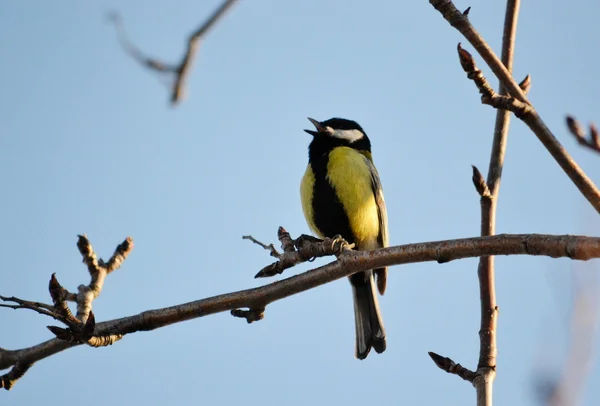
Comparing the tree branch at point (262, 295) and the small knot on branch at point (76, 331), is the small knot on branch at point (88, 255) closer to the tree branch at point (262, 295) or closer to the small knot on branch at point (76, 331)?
the tree branch at point (262, 295)

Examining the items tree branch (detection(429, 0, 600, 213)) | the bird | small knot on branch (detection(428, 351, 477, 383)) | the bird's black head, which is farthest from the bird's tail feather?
tree branch (detection(429, 0, 600, 213))

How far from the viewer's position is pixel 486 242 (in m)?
3.03

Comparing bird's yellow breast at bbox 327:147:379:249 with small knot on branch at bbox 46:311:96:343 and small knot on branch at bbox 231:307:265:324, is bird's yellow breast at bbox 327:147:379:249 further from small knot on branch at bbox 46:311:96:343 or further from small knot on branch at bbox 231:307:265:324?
small knot on branch at bbox 46:311:96:343

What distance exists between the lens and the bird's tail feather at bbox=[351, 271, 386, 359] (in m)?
5.70

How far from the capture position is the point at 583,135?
2615 millimetres

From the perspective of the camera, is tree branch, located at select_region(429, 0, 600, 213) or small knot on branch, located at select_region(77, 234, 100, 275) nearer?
tree branch, located at select_region(429, 0, 600, 213)

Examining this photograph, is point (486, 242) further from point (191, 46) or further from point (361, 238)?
point (361, 238)

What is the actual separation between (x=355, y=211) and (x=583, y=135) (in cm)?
337

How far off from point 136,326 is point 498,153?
2.03 metres

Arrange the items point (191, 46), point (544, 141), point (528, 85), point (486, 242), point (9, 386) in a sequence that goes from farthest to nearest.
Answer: point (191, 46)
point (9, 386)
point (528, 85)
point (486, 242)
point (544, 141)

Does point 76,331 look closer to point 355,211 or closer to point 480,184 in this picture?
point 480,184

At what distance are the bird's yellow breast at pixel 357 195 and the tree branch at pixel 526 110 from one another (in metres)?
3.02

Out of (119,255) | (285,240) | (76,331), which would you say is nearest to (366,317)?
(285,240)

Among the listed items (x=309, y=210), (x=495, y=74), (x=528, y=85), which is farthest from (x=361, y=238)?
(x=495, y=74)
